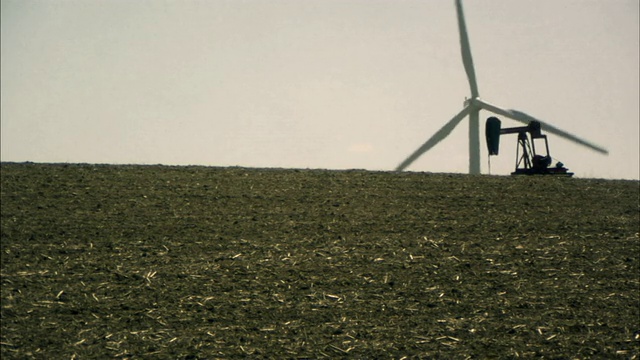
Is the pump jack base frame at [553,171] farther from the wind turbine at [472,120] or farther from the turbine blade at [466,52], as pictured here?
the turbine blade at [466,52]

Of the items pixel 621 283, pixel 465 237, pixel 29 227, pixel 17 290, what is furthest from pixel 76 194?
pixel 621 283

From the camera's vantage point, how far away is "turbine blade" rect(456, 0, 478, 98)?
3025cm

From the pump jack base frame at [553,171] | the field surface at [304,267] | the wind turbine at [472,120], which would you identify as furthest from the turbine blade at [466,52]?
the field surface at [304,267]

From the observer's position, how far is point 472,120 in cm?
2975

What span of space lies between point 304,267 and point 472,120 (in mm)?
16631

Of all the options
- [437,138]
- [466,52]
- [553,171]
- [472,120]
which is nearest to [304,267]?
[553,171]

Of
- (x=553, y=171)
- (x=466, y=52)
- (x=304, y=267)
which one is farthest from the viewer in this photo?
(x=466, y=52)

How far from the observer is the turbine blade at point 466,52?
99.2ft

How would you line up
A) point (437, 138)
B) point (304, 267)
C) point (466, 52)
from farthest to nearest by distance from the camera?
1. point (466, 52)
2. point (437, 138)
3. point (304, 267)

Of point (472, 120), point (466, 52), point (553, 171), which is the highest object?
point (466, 52)

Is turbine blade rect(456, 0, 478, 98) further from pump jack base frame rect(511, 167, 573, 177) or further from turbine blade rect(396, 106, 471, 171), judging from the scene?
pump jack base frame rect(511, 167, 573, 177)

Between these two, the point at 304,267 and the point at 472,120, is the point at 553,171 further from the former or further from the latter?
the point at 304,267

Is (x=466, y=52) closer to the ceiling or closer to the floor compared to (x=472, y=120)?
closer to the ceiling

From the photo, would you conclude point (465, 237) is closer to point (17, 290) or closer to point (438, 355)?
point (438, 355)
